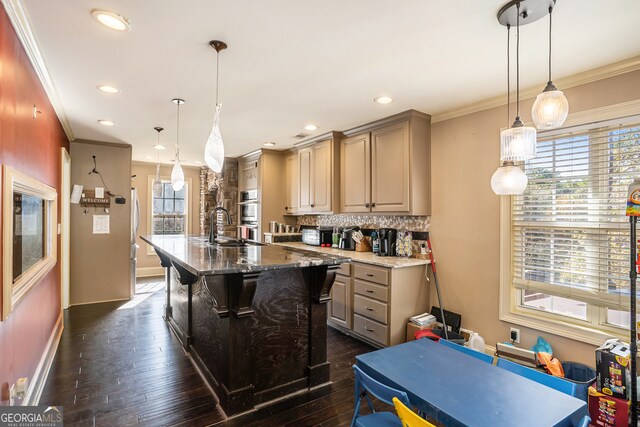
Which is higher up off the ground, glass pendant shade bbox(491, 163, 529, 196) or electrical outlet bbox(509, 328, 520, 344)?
glass pendant shade bbox(491, 163, 529, 196)

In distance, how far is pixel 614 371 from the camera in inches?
80.1

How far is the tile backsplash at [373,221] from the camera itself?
378 cm

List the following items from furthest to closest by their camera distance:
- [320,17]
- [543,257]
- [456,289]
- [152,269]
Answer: [152,269]
[456,289]
[543,257]
[320,17]

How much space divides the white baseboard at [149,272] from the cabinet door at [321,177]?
443cm

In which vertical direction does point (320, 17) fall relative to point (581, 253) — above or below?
above

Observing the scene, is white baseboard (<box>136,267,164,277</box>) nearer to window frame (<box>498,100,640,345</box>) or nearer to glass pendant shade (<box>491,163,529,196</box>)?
window frame (<box>498,100,640,345</box>)

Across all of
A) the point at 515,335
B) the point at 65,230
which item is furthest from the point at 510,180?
the point at 65,230

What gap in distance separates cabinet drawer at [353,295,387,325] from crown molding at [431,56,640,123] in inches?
84.1

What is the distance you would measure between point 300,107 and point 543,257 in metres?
2.67

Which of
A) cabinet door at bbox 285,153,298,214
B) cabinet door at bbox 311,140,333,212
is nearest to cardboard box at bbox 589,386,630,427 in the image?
cabinet door at bbox 311,140,333,212

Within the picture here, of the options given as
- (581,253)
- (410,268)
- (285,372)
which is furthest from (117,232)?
(581,253)

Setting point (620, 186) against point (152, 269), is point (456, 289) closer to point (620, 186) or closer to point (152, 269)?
point (620, 186)

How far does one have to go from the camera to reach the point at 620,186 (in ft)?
7.77

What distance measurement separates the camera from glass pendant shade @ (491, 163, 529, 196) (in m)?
1.84
